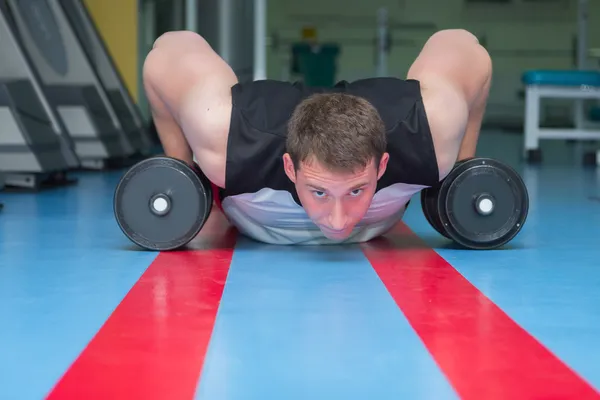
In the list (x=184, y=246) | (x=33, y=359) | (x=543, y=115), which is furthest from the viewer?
(x=543, y=115)

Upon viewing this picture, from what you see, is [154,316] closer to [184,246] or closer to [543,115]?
[184,246]

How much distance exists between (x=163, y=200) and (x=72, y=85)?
3.36 m

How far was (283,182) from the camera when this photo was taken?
101 inches

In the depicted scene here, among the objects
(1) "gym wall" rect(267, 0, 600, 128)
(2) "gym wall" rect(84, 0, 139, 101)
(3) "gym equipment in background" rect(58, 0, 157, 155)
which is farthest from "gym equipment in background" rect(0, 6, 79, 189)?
(1) "gym wall" rect(267, 0, 600, 128)

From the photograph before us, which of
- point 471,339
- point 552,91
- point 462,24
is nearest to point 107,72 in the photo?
point 552,91

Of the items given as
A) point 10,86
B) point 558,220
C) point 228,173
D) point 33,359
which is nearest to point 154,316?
point 33,359

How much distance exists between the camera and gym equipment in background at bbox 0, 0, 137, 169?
226 inches

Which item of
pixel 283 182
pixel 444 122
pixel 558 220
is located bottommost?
pixel 558 220

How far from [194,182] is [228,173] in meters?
0.20

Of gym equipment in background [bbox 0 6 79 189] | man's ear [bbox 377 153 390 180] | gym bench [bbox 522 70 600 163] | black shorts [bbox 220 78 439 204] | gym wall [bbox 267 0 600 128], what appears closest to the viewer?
man's ear [bbox 377 153 390 180]

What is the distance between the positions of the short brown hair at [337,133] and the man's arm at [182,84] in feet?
1.01

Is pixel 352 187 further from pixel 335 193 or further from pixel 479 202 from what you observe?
pixel 479 202

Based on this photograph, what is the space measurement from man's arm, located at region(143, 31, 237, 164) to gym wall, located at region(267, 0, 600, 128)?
11.1 m

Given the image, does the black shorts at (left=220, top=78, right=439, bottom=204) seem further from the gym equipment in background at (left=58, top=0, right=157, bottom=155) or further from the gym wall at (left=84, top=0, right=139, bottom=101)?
the gym wall at (left=84, top=0, right=139, bottom=101)
